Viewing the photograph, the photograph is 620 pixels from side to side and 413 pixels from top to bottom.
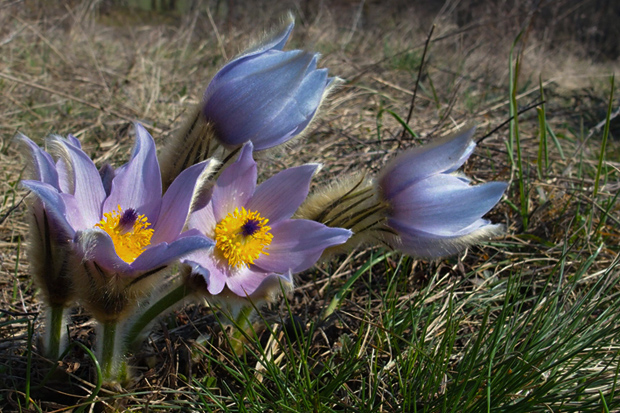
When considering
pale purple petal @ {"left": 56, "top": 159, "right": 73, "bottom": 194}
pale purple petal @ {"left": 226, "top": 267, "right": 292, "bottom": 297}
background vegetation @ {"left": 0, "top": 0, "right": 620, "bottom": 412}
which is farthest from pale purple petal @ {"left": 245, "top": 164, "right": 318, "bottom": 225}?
pale purple petal @ {"left": 56, "top": 159, "right": 73, "bottom": 194}

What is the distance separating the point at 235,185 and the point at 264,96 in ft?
0.60

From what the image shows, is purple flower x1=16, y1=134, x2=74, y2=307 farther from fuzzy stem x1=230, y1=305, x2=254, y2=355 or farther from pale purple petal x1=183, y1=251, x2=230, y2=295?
fuzzy stem x1=230, y1=305, x2=254, y2=355

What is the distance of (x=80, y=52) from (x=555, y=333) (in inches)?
146

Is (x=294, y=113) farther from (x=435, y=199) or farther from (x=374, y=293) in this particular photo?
(x=374, y=293)

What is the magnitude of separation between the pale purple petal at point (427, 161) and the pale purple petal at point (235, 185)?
0.28 m

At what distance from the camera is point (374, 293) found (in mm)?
1471

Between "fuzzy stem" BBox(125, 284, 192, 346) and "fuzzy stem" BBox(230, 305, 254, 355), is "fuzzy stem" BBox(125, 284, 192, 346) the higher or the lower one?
the higher one

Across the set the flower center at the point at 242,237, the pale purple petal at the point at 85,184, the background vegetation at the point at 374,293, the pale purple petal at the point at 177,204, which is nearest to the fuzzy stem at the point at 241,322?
the background vegetation at the point at 374,293

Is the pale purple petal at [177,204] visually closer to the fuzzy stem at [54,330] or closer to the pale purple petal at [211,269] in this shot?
the pale purple petal at [211,269]

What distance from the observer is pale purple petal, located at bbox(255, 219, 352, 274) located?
1050 millimetres

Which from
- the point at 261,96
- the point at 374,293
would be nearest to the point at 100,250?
the point at 261,96

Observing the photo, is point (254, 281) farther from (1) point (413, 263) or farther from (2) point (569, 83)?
(2) point (569, 83)

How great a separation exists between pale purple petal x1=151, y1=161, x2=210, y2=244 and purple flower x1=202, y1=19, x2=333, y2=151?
0.17m

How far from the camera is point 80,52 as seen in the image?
389 cm
